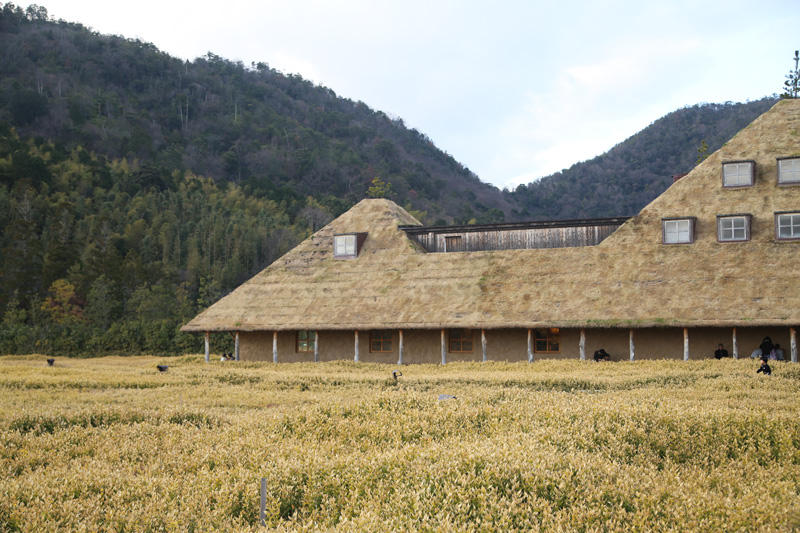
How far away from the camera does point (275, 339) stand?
108 feet

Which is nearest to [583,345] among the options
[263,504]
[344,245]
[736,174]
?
[736,174]

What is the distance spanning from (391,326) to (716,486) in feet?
71.6

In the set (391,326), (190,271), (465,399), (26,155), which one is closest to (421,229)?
(391,326)

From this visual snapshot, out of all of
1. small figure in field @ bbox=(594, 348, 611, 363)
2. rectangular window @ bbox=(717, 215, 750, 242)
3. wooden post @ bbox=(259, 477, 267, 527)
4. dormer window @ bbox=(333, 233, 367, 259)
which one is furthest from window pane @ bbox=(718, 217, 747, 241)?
wooden post @ bbox=(259, 477, 267, 527)

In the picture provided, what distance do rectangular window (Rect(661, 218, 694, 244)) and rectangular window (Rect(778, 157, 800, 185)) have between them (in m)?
4.15

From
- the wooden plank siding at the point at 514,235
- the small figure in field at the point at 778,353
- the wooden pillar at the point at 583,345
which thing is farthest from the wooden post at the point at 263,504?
the wooden plank siding at the point at 514,235

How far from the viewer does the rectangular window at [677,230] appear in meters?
30.4

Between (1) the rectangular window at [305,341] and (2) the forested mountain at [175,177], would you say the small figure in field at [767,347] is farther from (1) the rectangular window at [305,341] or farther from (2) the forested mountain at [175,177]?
(2) the forested mountain at [175,177]

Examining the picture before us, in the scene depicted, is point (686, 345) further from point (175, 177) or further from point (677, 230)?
point (175, 177)

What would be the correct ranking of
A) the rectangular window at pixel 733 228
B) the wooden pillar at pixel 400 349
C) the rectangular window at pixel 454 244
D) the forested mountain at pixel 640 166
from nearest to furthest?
1. the rectangular window at pixel 733 228
2. the wooden pillar at pixel 400 349
3. the rectangular window at pixel 454 244
4. the forested mountain at pixel 640 166

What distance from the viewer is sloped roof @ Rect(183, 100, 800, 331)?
27.4m

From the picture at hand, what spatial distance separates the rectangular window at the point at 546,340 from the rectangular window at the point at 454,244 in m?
7.22

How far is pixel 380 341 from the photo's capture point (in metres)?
32.6

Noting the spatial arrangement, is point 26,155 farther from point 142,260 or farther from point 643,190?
point 643,190
